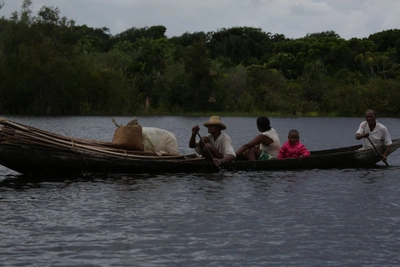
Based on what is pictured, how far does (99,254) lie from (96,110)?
6569 cm

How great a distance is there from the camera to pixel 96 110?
73688 millimetres

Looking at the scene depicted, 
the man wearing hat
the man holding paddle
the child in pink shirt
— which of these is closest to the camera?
the man wearing hat

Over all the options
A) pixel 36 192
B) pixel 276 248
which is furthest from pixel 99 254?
pixel 36 192

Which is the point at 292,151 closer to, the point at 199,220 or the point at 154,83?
the point at 199,220

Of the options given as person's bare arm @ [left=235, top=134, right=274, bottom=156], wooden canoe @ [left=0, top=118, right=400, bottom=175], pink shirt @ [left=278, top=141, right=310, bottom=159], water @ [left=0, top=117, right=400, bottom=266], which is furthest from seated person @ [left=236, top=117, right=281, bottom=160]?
water @ [left=0, top=117, right=400, bottom=266]

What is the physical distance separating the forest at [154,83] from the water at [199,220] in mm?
56169

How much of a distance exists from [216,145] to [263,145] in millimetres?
1416

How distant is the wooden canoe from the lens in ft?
47.9

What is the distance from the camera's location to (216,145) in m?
16.2

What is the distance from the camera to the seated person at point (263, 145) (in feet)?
53.9

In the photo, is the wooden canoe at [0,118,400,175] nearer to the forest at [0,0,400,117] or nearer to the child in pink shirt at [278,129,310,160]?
the child in pink shirt at [278,129,310,160]

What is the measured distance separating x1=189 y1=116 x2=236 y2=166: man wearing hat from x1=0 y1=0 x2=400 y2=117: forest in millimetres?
55681

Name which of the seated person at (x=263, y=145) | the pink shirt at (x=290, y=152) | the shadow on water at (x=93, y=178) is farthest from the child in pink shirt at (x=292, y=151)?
the shadow on water at (x=93, y=178)

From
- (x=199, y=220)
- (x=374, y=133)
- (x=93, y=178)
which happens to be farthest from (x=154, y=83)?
(x=199, y=220)
